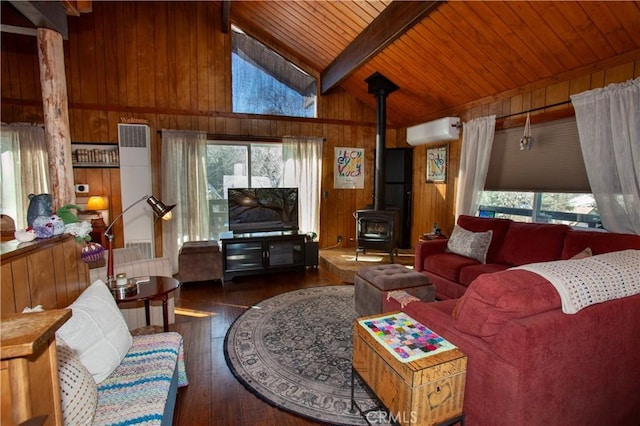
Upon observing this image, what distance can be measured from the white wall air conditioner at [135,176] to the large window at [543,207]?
4754mm

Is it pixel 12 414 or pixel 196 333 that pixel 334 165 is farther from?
pixel 12 414

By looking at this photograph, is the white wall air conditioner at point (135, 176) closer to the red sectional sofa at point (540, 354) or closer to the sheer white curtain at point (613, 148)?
the red sectional sofa at point (540, 354)

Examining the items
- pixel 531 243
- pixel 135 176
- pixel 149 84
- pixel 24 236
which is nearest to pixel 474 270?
pixel 531 243

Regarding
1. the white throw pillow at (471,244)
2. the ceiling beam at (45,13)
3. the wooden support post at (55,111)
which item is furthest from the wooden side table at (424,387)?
the ceiling beam at (45,13)

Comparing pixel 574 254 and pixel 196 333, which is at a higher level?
pixel 574 254

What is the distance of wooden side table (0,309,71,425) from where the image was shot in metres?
0.65

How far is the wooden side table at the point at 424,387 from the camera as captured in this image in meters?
1.30

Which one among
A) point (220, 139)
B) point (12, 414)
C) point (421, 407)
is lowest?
point (421, 407)

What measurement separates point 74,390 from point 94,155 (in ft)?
14.1

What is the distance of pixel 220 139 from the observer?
4902 millimetres

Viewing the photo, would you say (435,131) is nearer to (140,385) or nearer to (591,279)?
(591,279)

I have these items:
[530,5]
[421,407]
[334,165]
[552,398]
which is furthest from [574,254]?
[334,165]

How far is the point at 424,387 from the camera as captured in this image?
1299 mm

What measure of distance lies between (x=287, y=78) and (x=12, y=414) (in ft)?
18.1
